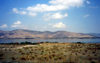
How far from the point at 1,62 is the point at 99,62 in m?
11.2

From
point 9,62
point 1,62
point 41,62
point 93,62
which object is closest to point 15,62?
point 9,62

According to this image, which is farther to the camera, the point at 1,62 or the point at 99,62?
the point at 1,62

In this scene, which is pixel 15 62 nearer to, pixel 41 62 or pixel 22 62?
pixel 22 62

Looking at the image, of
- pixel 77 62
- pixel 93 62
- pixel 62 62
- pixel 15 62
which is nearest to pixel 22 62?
pixel 15 62

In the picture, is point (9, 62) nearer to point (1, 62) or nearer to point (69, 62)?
point (1, 62)

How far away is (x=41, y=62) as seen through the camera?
14.0 meters

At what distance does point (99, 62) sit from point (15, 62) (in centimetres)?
958

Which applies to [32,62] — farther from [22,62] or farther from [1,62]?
[1,62]

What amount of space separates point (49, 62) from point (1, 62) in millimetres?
5759

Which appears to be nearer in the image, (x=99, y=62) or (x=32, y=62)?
(x=99, y=62)

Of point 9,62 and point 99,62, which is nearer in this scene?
point 99,62

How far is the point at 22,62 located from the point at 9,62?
159cm

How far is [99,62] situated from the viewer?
13.4m

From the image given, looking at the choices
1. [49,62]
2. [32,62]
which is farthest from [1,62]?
[49,62]
